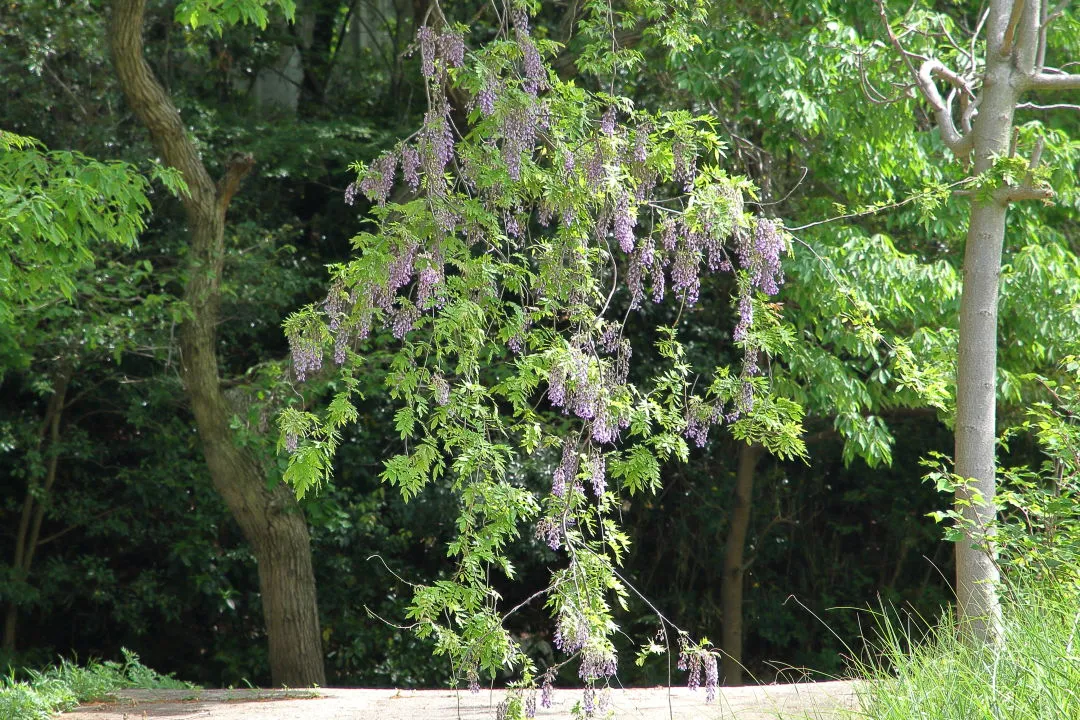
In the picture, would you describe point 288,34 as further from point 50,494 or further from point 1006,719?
point 1006,719

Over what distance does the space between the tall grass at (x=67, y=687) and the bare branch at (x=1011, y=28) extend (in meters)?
4.56

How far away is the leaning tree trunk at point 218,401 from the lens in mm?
5871

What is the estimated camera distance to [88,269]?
6449 millimetres

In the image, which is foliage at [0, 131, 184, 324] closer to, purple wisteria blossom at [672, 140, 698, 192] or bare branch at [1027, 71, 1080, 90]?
purple wisteria blossom at [672, 140, 698, 192]

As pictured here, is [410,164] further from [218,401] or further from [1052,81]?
[218,401]

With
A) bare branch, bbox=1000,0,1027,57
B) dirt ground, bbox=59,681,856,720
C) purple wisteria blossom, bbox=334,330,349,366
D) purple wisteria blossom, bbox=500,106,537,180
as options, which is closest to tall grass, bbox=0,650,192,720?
dirt ground, bbox=59,681,856,720

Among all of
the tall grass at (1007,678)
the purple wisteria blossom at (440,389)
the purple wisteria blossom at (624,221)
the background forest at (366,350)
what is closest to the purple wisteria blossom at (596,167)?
the purple wisteria blossom at (624,221)

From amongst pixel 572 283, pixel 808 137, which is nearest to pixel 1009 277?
pixel 808 137

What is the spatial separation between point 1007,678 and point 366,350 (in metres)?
4.70

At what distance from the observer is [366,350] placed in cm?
680

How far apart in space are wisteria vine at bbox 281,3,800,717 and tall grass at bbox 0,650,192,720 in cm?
187

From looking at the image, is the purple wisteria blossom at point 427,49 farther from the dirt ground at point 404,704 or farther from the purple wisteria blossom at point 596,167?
the dirt ground at point 404,704

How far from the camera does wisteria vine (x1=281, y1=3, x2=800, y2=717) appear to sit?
3.46 m

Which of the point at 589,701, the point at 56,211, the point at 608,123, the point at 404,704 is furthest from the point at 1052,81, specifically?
the point at 56,211
